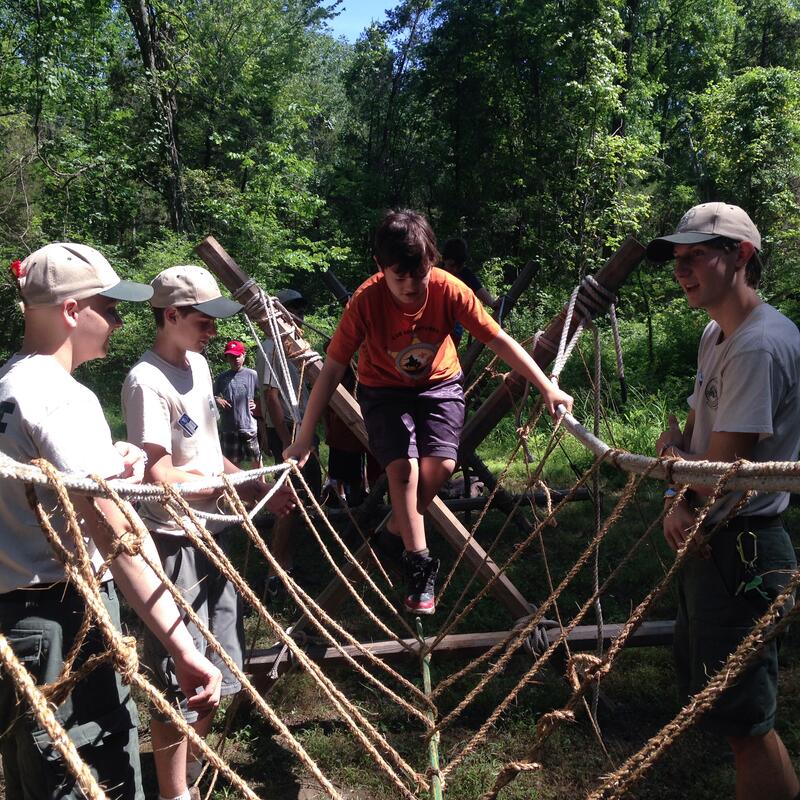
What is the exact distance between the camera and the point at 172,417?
1857 mm

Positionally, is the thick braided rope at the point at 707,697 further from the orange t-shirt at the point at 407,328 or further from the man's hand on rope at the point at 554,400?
the orange t-shirt at the point at 407,328

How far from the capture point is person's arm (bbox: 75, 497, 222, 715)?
3.84 ft

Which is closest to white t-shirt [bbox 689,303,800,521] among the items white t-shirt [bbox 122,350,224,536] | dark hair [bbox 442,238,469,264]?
white t-shirt [bbox 122,350,224,536]

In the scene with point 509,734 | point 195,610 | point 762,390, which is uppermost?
point 762,390

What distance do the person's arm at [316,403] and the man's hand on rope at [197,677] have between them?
1047 mm

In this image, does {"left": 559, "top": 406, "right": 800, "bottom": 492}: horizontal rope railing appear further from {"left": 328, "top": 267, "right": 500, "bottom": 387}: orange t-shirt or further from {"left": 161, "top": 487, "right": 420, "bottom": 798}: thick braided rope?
{"left": 328, "top": 267, "right": 500, "bottom": 387}: orange t-shirt

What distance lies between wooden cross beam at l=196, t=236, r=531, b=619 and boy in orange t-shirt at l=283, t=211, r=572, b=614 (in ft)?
0.64

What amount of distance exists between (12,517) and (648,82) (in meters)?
18.0

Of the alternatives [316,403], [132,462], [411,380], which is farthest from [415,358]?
[132,462]

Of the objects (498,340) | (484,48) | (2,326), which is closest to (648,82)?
(484,48)

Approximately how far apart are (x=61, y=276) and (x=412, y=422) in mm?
1302

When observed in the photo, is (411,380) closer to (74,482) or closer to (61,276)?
(61,276)

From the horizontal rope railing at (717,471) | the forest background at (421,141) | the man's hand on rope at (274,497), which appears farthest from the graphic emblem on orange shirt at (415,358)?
the forest background at (421,141)

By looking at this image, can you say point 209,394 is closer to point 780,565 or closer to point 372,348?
point 372,348
